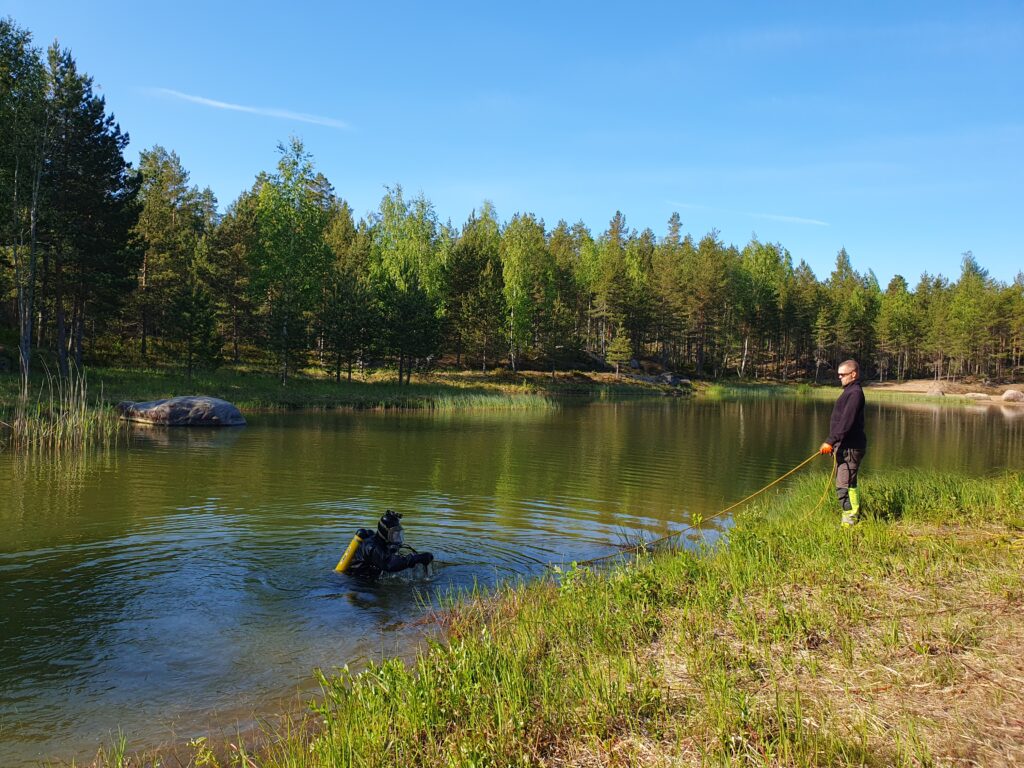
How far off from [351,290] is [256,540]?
43.2 m

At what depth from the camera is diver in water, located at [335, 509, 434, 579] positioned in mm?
8742

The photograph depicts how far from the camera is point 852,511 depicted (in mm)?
9391

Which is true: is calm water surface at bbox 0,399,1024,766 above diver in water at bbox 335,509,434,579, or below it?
below

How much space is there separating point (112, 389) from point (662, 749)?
36.3m

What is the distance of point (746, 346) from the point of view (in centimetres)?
9331

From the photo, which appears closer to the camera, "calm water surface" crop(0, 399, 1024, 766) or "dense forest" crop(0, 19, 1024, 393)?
"calm water surface" crop(0, 399, 1024, 766)

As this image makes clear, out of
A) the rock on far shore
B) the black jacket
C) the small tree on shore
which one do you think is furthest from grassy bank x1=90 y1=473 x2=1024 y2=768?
the small tree on shore

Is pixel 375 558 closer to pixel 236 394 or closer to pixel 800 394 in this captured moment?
pixel 236 394

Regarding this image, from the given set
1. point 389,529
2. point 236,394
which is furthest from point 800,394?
point 389,529

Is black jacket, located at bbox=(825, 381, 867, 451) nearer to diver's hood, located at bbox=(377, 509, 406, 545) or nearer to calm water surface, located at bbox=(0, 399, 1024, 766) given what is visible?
calm water surface, located at bbox=(0, 399, 1024, 766)

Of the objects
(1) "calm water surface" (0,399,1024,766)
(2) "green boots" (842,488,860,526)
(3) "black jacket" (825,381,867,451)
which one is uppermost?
(3) "black jacket" (825,381,867,451)

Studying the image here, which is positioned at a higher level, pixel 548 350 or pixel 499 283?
pixel 499 283

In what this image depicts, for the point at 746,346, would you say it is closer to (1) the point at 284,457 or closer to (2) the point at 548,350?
(2) the point at 548,350

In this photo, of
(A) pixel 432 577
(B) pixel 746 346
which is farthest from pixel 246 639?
(B) pixel 746 346
